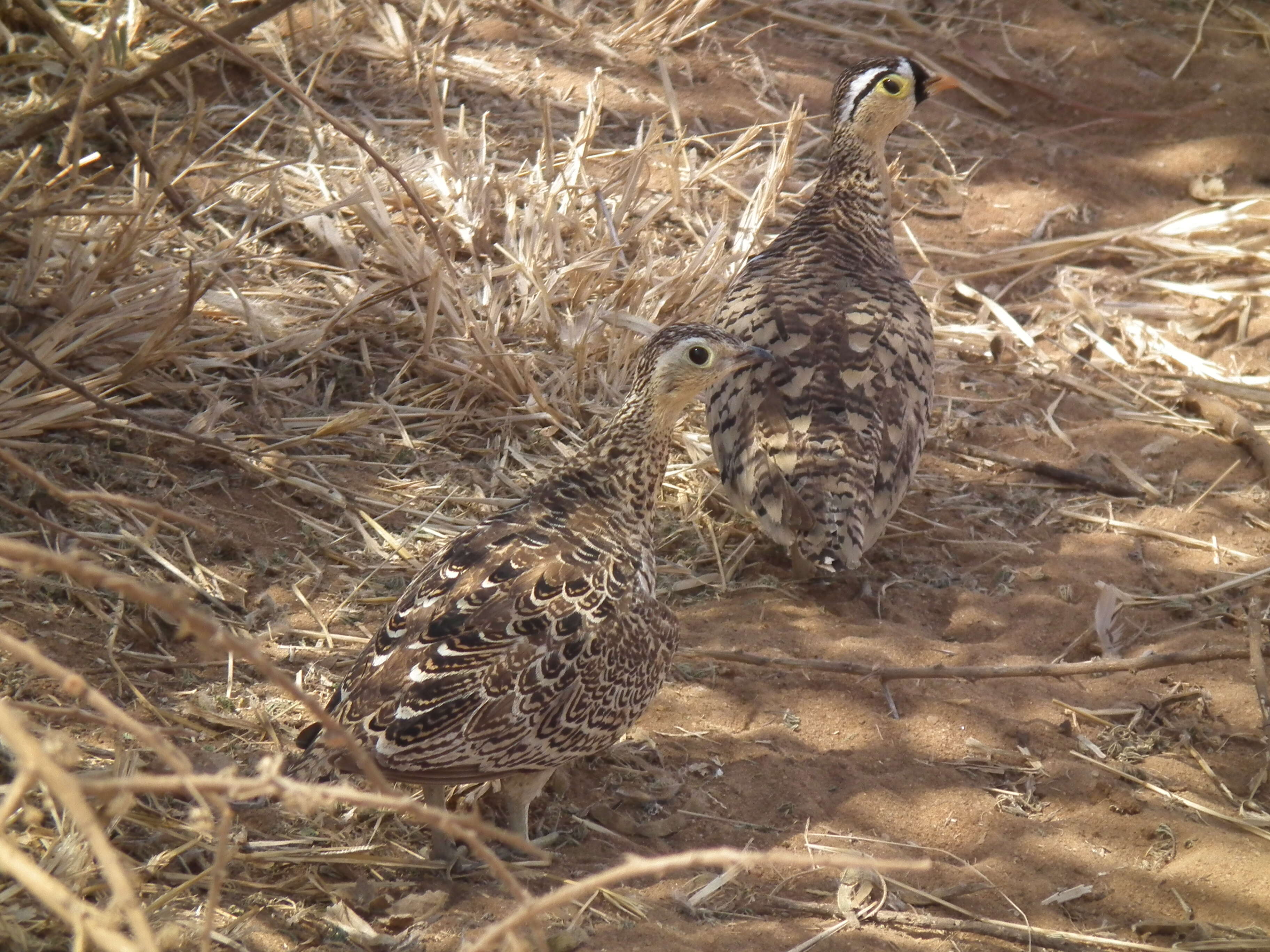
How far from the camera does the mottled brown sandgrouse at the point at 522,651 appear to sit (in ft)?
10.5

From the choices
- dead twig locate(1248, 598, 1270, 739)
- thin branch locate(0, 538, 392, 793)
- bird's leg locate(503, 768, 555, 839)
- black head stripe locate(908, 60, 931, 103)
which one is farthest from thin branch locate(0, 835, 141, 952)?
black head stripe locate(908, 60, 931, 103)

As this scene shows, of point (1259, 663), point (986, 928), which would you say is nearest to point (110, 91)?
point (986, 928)

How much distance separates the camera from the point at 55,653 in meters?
3.84

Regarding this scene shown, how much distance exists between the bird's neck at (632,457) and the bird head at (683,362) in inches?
1.3

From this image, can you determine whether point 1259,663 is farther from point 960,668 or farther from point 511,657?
point 511,657

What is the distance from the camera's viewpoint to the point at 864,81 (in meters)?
5.83

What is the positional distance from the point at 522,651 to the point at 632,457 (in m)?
0.86

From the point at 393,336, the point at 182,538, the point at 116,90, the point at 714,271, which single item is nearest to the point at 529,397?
the point at 393,336

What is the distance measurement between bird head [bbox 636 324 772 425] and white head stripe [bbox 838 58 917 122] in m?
2.24

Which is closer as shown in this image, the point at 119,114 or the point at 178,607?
the point at 178,607

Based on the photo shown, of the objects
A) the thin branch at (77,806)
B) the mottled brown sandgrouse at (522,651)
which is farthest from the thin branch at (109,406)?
the thin branch at (77,806)

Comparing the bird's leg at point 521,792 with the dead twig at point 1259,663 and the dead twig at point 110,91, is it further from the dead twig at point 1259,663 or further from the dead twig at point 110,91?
the dead twig at point 110,91

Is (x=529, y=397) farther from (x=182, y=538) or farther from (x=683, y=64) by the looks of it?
(x=683, y=64)

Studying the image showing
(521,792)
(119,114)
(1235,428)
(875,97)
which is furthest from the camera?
(1235,428)
